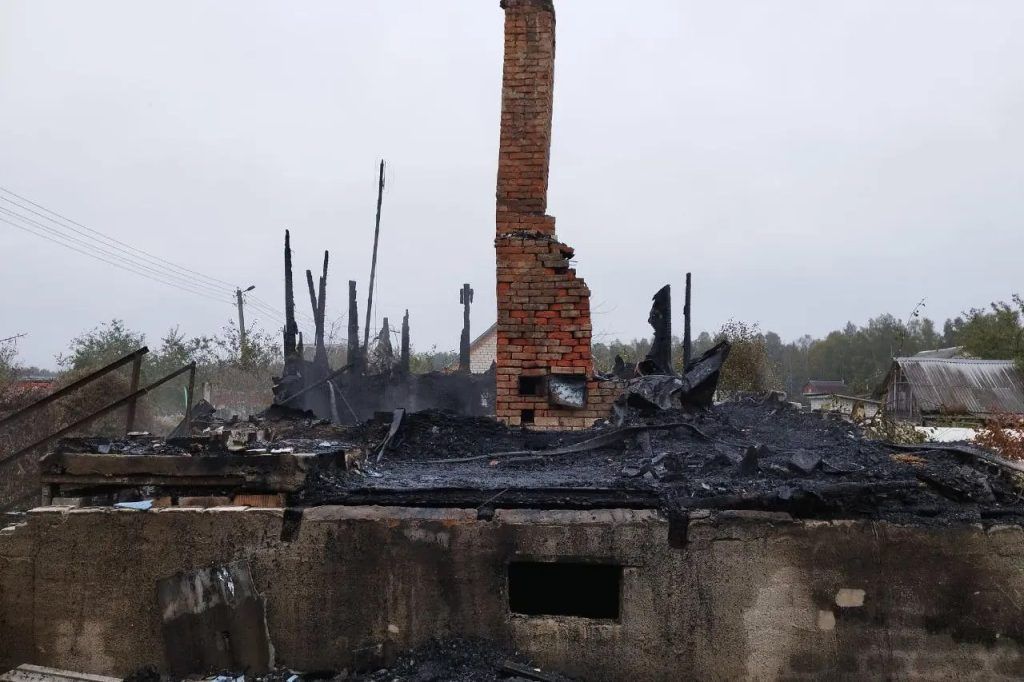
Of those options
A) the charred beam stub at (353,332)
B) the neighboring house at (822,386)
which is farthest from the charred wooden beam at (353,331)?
the neighboring house at (822,386)

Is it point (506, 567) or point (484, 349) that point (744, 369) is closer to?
point (506, 567)

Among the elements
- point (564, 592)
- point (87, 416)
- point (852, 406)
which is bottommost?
point (564, 592)

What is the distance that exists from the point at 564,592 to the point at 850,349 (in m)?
54.2

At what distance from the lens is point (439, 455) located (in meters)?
5.34

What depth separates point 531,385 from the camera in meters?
6.13

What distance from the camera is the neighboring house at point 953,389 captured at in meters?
23.2

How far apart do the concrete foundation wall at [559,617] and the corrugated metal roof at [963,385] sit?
23.2 m

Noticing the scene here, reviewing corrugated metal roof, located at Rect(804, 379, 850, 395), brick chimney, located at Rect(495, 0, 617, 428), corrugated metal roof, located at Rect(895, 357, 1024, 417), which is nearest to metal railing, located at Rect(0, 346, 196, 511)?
brick chimney, located at Rect(495, 0, 617, 428)

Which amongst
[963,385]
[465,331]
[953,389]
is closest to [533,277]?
[465,331]

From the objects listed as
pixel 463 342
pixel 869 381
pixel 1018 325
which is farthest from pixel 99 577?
pixel 869 381

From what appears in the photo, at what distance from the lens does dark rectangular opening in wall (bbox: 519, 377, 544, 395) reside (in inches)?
240

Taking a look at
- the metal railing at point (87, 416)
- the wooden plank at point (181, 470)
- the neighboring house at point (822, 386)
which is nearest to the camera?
the wooden plank at point (181, 470)

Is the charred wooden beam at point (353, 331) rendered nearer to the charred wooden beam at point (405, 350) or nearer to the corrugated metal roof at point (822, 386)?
the charred wooden beam at point (405, 350)

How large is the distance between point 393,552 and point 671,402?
328cm
